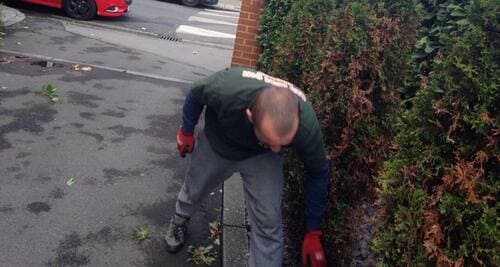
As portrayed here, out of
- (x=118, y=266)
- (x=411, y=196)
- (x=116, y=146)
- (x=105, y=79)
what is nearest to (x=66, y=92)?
(x=105, y=79)

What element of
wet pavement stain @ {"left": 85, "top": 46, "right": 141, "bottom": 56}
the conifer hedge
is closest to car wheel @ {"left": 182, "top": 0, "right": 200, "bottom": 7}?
wet pavement stain @ {"left": 85, "top": 46, "right": 141, "bottom": 56}

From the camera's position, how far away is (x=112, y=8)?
1232cm

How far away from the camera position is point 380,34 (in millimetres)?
2773

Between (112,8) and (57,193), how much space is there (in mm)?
9167

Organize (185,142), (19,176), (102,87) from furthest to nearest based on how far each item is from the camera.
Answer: (102,87)
(19,176)
(185,142)

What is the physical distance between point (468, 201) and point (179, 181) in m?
3.22

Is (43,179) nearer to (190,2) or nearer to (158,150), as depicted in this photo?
(158,150)

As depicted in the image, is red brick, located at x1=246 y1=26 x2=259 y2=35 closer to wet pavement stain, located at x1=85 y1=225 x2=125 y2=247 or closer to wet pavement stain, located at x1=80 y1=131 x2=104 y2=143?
A: wet pavement stain, located at x1=80 y1=131 x2=104 y2=143

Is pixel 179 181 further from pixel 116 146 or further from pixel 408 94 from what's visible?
pixel 408 94

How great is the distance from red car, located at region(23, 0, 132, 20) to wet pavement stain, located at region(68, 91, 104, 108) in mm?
6232

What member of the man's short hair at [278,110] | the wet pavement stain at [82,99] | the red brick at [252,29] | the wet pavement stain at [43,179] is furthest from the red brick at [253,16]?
the man's short hair at [278,110]

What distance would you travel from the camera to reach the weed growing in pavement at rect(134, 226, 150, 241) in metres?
3.69

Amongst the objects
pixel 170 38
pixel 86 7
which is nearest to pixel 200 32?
pixel 170 38

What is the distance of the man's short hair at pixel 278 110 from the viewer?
2252 mm
